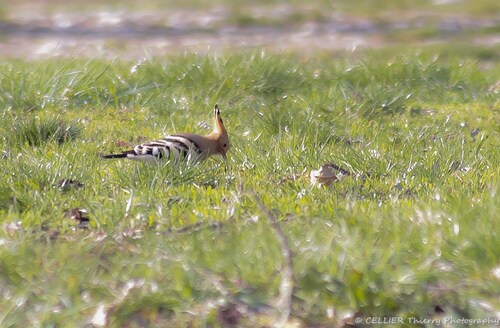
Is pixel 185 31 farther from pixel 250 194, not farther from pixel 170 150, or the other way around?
pixel 250 194

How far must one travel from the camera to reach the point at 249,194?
5.44 meters

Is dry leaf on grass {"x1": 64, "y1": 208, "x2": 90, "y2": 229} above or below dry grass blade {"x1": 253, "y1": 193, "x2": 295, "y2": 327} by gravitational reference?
below

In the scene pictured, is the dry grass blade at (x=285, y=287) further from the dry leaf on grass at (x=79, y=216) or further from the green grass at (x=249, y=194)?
the dry leaf on grass at (x=79, y=216)

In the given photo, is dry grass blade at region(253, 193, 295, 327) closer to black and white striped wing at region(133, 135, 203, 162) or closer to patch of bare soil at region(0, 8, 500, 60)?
black and white striped wing at region(133, 135, 203, 162)

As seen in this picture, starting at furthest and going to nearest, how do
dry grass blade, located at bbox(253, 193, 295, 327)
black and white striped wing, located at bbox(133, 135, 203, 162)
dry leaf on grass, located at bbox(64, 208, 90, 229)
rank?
black and white striped wing, located at bbox(133, 135, 203, 162)
dry leaf on grass, located at bbox(64, 208, 90, 229)
dry grass blade, located at bbox(253, 193, 295, 327)

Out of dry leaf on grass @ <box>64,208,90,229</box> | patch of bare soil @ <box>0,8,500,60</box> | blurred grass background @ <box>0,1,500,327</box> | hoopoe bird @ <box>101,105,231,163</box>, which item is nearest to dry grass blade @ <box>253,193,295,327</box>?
blurred grass background @ <box>0,1,500,327</box>

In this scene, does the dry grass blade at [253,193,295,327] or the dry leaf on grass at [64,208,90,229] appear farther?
the dry leaf on grass at [64,208,90,229]

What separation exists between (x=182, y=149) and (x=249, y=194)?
83 cm

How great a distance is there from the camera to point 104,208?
5277 mm

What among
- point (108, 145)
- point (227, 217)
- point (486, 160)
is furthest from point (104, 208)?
point (486, 160)

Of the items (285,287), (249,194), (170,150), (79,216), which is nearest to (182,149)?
(170,150)

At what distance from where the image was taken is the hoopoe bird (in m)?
6.04

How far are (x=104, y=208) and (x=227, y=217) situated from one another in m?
0.64

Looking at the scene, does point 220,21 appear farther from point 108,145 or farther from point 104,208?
point 104,208
